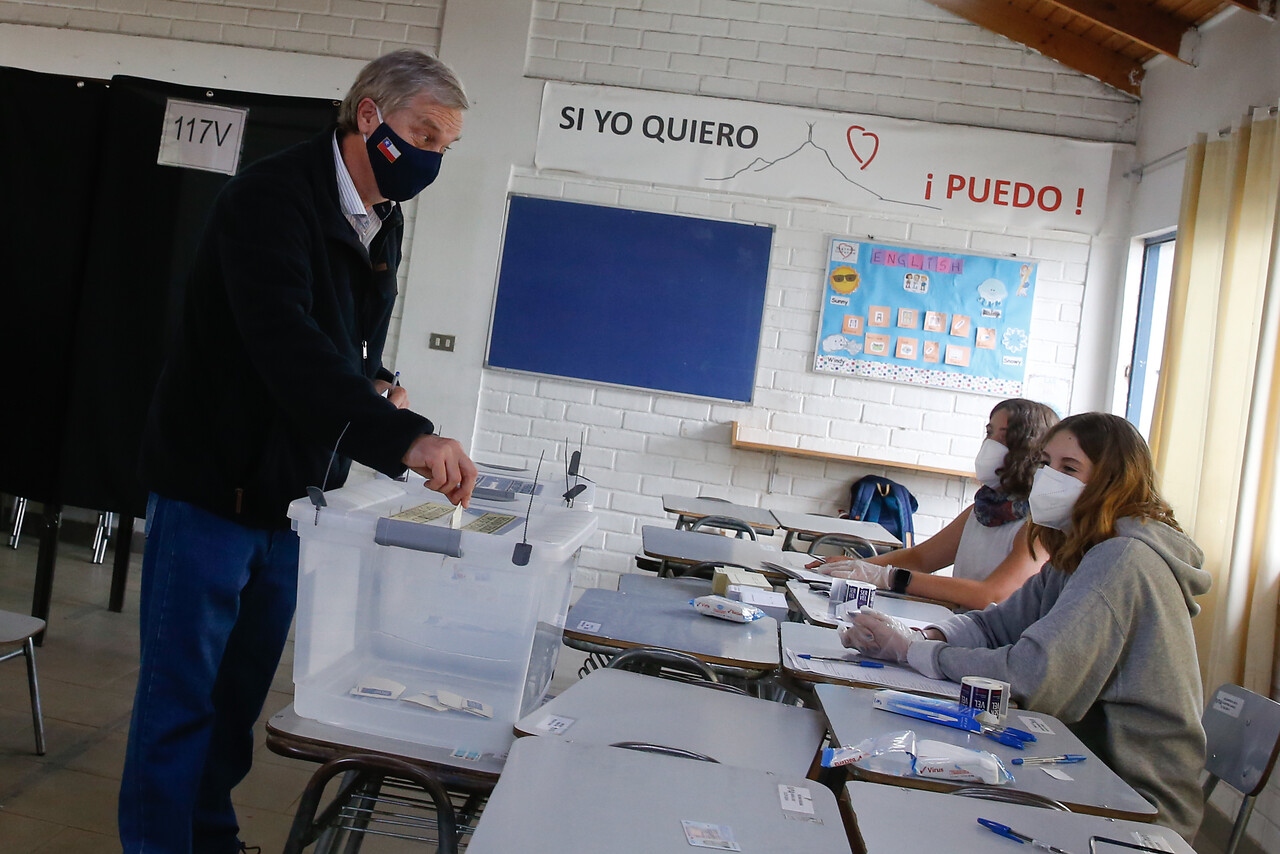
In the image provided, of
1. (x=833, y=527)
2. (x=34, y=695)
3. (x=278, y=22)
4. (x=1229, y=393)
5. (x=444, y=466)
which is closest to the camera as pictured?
(x=444, y=466)

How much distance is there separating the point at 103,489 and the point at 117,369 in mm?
441

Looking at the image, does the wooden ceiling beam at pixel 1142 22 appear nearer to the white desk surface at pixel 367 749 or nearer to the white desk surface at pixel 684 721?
the white desk surface at pixel 684 721

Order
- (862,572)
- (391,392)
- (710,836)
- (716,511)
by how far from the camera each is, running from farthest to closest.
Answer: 1. (716,511)
2. (862,572)
3. (391,392)
4. (710,836)

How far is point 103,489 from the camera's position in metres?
3.60

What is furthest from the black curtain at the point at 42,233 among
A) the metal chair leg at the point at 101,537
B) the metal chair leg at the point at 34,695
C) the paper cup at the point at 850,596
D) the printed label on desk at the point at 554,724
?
the printed label on desk at the point at 554,724

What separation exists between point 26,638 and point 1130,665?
8.12 ft

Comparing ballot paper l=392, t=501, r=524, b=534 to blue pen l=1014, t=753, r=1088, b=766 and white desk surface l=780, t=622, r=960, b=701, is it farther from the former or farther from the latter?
blue pen l=1014, t=753, r=1088, b=766

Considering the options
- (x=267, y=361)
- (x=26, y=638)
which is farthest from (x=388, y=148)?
(x=26, y=638)

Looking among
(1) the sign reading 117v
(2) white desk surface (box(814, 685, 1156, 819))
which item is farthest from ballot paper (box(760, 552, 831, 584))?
(1) the sign reading 117v

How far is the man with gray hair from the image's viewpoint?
1.41m

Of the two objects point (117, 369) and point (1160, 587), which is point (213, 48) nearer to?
point (117, 369)

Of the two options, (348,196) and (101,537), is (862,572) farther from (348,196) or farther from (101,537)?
(101,537)

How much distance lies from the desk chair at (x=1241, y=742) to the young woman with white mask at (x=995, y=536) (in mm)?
685

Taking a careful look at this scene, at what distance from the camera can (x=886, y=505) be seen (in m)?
4.93
